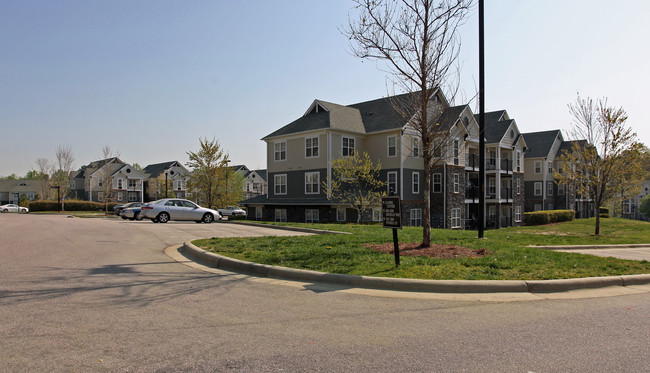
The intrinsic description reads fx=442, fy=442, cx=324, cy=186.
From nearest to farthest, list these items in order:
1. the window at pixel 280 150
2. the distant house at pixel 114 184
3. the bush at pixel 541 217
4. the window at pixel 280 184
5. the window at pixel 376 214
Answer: the window at pixel 376 214
the window at pixel 280 184
the window at pixel 280 150
the bush at pixel 541 217
the distant house at pixel 114 184

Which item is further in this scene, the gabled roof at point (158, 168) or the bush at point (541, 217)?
the gabled roof at point (158, 168)

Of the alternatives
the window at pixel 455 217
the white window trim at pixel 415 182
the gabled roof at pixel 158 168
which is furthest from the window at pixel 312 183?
the gabled roof at pixel 158 168

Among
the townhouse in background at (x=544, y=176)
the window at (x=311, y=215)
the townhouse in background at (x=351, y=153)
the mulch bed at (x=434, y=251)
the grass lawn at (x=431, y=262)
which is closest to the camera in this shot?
the grass lawn at (x=431, y=262)

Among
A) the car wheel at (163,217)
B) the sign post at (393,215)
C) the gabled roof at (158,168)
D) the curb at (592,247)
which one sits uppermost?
the gabled roof at (158,168)

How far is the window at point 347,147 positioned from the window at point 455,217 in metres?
9.39

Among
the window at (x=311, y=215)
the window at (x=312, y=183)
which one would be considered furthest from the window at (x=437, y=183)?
the window at (x=311, y=215)

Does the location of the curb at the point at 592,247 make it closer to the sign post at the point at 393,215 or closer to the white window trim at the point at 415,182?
the sign post at the point at 393,215

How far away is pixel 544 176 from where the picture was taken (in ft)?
164

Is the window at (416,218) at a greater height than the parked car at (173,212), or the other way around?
the parked car at (173,212)

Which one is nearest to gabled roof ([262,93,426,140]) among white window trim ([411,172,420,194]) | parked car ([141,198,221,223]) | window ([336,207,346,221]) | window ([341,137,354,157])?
window ([341,137,354,157])

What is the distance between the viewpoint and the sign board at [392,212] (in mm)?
8828

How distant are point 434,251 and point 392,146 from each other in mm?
22332

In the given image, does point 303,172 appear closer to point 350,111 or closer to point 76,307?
point 350,111

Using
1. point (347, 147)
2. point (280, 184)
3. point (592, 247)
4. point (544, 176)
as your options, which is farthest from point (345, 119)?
point (544, 176)
